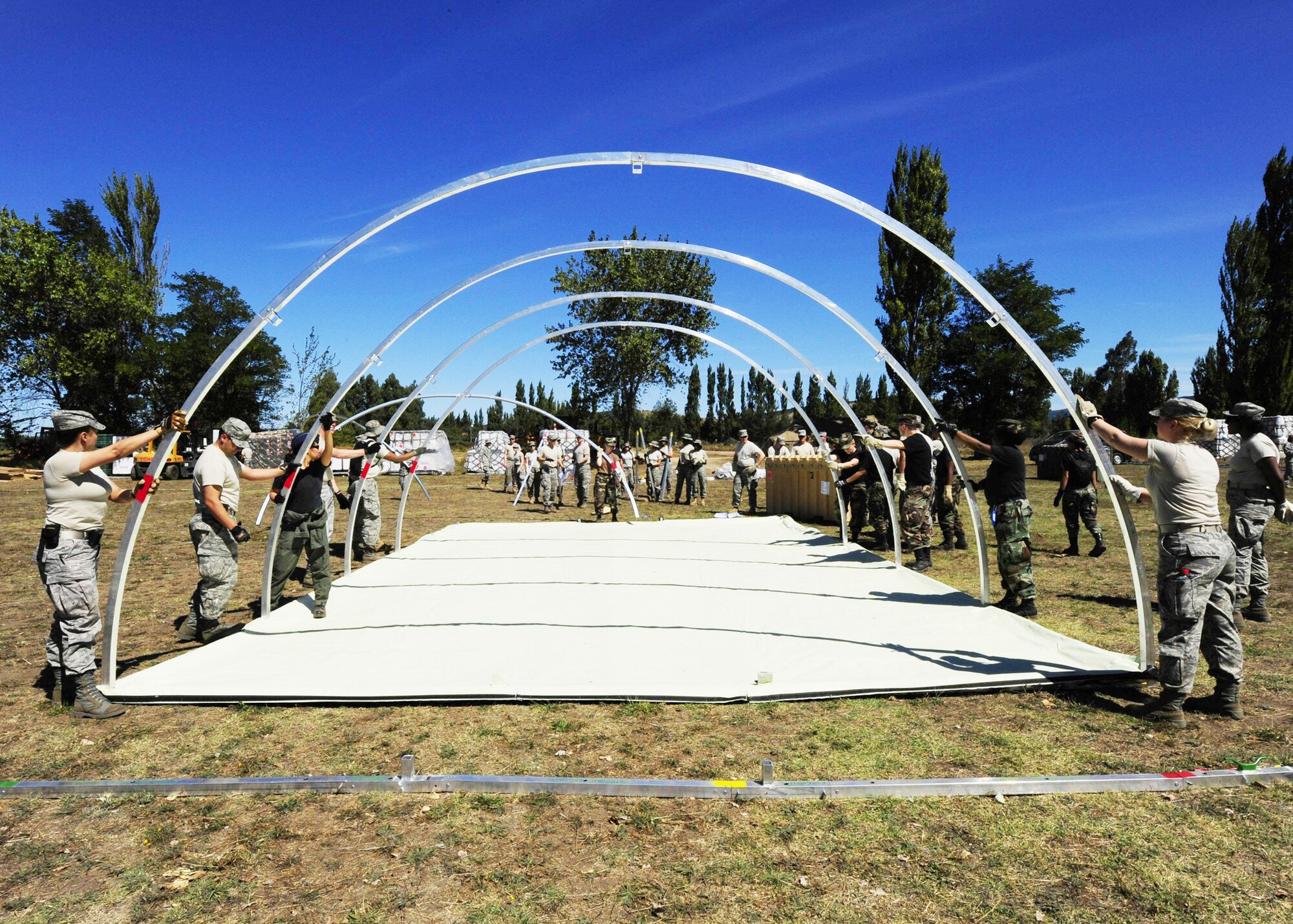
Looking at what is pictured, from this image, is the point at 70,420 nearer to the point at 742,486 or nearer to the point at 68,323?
the point at 742,486

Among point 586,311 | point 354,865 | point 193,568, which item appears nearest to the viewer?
point 354,865

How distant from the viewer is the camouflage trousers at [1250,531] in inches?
234

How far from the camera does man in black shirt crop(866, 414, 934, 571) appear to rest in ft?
29.1

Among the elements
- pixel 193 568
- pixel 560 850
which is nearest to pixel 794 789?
pixel 560 850

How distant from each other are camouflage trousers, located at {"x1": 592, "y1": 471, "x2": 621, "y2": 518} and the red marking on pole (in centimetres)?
1109

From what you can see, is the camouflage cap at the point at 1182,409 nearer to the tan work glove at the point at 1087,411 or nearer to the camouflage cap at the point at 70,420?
the tan work glove at the point at 1087,411

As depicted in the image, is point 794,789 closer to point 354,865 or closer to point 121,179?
point 354,865

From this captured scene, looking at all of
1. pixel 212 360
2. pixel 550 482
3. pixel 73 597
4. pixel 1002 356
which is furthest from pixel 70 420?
pixel 1002 356

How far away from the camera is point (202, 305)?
143ft

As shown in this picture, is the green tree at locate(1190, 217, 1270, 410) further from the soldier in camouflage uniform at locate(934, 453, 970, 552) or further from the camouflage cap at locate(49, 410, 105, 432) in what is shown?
the camouflage cap at locate(49, 410, 105, 432)

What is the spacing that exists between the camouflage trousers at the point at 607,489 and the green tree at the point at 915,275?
63.0 feet

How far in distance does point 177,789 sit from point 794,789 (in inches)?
117

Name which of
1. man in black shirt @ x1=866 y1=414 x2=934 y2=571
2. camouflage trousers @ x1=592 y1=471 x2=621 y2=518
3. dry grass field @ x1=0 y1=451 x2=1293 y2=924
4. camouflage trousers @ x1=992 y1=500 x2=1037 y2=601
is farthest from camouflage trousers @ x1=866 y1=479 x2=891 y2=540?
dry grass field @ x1=0 y1=451 x2=1293 y2=924

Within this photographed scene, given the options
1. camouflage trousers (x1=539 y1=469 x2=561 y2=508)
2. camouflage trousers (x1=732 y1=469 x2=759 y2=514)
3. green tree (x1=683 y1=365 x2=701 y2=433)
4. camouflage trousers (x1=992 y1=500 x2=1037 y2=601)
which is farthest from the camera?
green tree (x1=683 y1=365 x2=701 y2=433)
